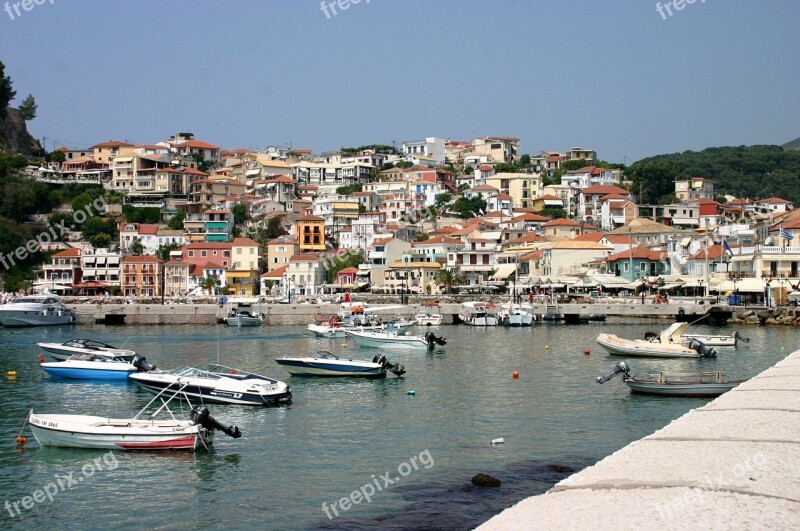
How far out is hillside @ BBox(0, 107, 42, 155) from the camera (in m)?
136

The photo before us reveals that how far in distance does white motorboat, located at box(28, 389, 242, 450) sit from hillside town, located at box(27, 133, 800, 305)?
187 ft

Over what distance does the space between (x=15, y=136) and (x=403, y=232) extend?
7492 cm

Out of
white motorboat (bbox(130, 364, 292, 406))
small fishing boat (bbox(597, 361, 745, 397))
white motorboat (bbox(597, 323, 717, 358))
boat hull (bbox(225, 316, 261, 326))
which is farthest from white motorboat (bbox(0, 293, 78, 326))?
small fishing boat (bbox(597, 361, 745, 397))

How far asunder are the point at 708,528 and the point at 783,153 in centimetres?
19826

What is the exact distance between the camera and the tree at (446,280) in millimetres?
88062

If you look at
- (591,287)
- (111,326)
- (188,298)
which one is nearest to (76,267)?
(188,298)

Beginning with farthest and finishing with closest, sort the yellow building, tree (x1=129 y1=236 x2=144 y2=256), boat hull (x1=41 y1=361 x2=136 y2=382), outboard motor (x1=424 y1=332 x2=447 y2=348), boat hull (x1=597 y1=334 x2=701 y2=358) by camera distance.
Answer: the yellow building, tree (x1=129 y1=236 x2=144 y2=256), outboard motor (x1=424 y1=332 x2=447 y2=348), boat hull (x1=597 y1=334 x2=701 y2=358), boat hull (x1=41 y1=361 x2=136 y2=382)

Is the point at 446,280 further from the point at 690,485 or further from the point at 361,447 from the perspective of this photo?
the point at 690,485

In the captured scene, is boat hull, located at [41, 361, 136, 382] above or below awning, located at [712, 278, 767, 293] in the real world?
below

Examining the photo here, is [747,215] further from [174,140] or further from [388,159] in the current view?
[174,140]

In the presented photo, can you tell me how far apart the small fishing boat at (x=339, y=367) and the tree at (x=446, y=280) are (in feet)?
177

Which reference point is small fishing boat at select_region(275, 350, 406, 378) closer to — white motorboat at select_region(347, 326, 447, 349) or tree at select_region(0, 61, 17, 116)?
white motorboat at select_region(347, 326, 447, 349)

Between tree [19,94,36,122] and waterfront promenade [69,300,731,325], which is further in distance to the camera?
tree [19,94,36,122]

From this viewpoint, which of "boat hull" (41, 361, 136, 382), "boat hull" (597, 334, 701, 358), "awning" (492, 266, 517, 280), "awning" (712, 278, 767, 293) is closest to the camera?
"boat hull" (41, 361, 136, 382)
